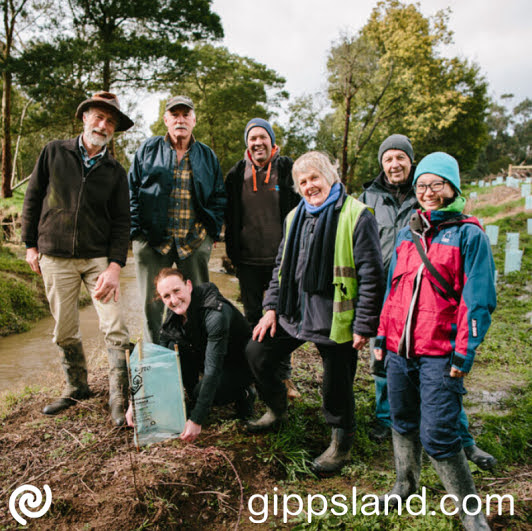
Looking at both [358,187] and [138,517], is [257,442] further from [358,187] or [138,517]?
[358,187]

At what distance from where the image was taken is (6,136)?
13938 mm

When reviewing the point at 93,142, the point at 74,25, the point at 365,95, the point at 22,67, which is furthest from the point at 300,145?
the point at 93,142

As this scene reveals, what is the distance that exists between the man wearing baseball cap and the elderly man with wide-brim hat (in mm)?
226

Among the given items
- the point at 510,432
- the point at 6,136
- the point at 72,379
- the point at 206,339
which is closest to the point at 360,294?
the point at 206,339

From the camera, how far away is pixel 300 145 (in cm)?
2680

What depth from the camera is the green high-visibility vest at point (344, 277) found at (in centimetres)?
237

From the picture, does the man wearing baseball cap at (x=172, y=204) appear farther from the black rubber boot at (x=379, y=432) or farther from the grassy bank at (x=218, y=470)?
the black rubber boot at (x=379, y=432)

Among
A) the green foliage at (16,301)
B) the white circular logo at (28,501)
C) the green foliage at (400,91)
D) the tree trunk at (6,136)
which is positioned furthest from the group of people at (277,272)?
the green foliage at (400,91)

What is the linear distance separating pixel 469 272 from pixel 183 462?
6.65ft

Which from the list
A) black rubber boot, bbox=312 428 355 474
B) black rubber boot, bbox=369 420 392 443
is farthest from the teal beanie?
black rubber boot, bbox=369 420 392 443

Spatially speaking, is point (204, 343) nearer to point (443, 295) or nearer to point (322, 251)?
point (322, 251)

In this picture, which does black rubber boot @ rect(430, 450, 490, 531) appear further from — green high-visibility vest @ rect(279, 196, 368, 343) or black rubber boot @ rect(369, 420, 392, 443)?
black rubber boot @ rect(369, 420, 392, 443)

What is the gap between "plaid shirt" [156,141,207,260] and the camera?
3436mm

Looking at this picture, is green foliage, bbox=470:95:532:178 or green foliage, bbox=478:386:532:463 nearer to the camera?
green foliage, bbox=478:386:532:463
